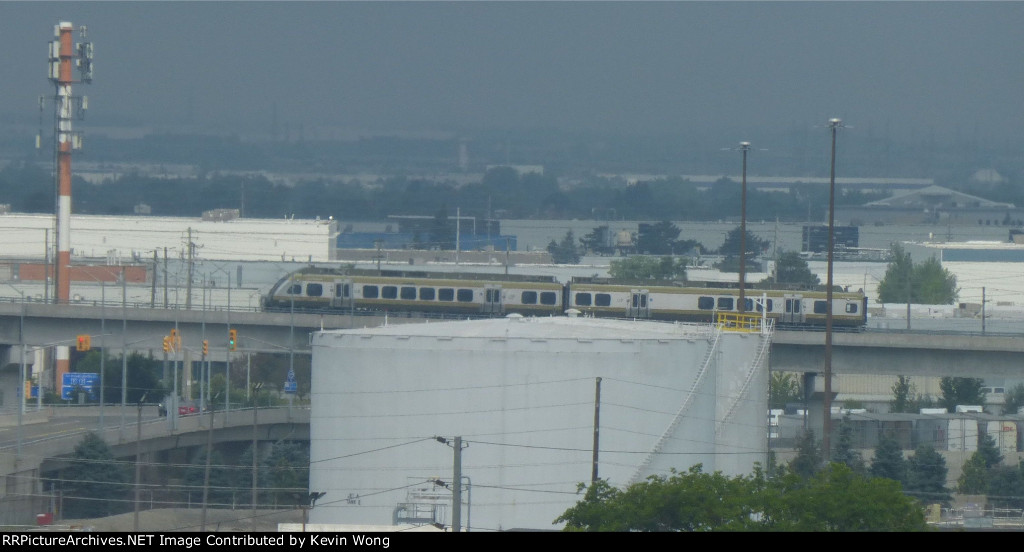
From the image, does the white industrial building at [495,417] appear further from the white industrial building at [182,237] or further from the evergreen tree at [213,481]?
the white industrial building at [182,237]

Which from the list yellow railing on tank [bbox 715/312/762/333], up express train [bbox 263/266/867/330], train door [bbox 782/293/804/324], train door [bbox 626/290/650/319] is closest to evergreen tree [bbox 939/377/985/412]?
up express train [bbox 263/266/867/330]

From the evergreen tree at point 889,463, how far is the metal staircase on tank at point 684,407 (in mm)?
10891

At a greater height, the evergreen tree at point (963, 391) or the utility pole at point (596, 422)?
the utility pole at point (596, 422)

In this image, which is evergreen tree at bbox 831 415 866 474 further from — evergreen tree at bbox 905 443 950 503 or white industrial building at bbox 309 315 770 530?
white industrial building at bbox 309 315 770 530

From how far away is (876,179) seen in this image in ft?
647

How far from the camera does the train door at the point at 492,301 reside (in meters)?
40.8

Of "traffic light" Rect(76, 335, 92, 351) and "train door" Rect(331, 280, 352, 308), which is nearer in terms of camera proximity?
"traffic light" Rect(76, 335, 92, 351)

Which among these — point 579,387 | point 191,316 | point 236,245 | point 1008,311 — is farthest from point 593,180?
point 579,387

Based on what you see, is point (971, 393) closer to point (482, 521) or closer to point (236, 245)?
point (482, 521)

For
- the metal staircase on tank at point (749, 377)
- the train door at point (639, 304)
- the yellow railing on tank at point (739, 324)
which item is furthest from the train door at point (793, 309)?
the metal staircase on tank at point (749, 377)

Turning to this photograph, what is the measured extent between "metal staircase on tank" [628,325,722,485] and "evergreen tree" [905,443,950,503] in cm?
1046

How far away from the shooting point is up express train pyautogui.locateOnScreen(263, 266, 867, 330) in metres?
40.0

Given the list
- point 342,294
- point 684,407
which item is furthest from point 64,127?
point 684,407

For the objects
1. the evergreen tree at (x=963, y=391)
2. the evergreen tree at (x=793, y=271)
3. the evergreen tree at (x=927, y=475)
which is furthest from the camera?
the evergreen tree at (x=793, y=271)
